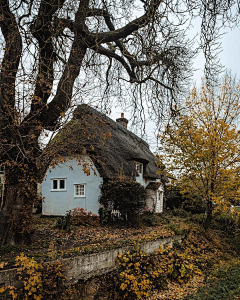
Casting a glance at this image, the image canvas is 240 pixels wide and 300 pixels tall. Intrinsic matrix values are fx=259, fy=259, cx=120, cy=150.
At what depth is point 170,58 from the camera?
7.04m

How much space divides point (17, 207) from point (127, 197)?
663 centimetres

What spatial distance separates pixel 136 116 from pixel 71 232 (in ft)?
18.1

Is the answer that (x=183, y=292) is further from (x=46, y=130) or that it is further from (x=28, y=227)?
(x=46, y=130)

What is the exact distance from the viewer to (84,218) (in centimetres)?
1302

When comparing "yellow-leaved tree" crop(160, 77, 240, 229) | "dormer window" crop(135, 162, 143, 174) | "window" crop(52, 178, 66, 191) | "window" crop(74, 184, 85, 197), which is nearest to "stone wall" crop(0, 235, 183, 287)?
"yellow-leaved tree" crop(160, 77, 240, 229)

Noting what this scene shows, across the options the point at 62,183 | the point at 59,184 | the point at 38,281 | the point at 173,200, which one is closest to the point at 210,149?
the point at 38,281

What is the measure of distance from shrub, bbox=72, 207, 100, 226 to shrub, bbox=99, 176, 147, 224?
1098 mm

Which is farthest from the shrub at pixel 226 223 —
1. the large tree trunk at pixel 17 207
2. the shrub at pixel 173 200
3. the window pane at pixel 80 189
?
the large tree trunk at pixel 17 207

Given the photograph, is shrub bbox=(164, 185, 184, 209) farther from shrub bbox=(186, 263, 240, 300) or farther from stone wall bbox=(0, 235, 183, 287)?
stone wall bbox=(0, 235, 183, 287)

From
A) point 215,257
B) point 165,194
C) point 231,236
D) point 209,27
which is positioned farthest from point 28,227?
point 165,194

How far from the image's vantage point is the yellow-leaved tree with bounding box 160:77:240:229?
11.2 m

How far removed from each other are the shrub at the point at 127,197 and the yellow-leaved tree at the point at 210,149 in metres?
2.00

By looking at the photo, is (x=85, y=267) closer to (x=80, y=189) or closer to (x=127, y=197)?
(x=127, y=197)

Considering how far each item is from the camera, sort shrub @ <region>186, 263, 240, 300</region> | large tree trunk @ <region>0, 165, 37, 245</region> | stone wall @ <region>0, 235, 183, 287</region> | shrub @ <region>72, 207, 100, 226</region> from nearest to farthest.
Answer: stone wall @ <region>0, 235, 183, 287</region>, shrub @ <region>186, 263, 240, 300</region>, large tree trunk @ <region>0, 165, 37, 245</region>, shrub @ <region>72, 207, 100, 226</region>
